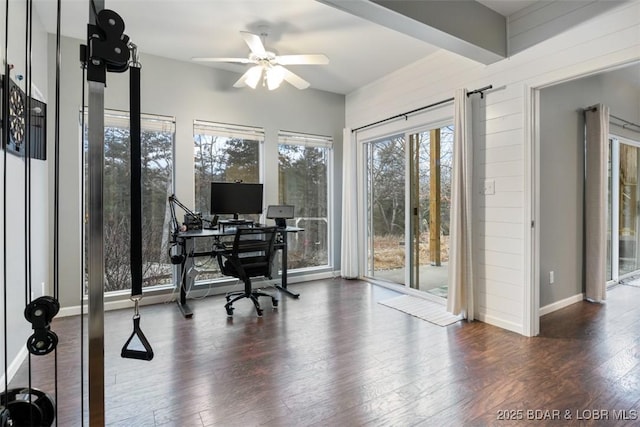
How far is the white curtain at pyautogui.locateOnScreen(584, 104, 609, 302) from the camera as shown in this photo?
3621 millimetres

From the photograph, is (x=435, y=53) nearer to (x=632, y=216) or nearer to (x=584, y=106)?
(x=584, y=106)

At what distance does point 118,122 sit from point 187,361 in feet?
8.45

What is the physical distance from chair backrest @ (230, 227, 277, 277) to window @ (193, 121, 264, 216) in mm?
969

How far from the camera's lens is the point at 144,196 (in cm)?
371

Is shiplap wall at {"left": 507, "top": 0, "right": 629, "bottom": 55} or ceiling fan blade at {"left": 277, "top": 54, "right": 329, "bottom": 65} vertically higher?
shiplap wall at {"left": 507, "top": 0, "right": 629, "bottom": 55}

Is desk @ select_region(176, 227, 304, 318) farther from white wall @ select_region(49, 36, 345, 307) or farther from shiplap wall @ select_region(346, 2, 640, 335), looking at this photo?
shiplap wall @ select_region(346, 2, 640, 335)

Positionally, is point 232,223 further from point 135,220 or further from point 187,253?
point 135,220

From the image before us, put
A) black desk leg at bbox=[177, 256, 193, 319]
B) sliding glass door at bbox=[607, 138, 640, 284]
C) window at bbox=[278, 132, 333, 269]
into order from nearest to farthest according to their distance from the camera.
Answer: black desk leg at bbox=[177, 256, 193, 319] < sliding glass door at bbox=[607, 138, 640, 284] < window at bbox=[278, 132, 333, 269]

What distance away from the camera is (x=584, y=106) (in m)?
3.70

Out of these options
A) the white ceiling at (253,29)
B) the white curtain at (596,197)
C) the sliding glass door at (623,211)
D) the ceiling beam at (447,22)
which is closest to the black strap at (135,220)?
the ceiling beam at (447,22)

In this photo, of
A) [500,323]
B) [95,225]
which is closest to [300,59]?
[95,225]

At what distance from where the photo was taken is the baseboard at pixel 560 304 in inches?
133

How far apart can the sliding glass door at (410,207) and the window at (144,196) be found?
262 cm

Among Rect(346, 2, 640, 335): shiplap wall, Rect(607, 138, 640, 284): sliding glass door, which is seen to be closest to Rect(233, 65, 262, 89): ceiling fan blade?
Rect(346, 2, 640, 335): shiplap wall
